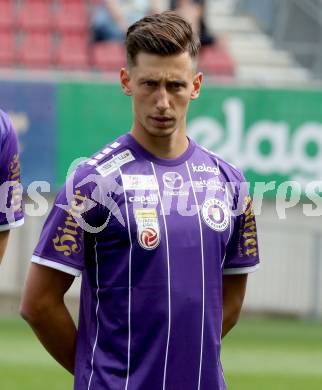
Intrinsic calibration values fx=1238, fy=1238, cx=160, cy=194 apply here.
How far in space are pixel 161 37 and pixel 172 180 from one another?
0.50 meters

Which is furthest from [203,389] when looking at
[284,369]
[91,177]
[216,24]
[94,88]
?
[216,24]

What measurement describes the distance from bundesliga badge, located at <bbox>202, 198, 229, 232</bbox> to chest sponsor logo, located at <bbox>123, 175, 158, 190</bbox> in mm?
194

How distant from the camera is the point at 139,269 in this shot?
13.8ft

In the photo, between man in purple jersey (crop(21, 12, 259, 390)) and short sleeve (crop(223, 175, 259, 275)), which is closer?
man in purple jersey (crop(21, 12, 259, 390))

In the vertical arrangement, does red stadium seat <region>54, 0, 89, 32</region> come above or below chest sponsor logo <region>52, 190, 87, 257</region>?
above

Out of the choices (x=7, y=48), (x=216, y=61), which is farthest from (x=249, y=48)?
(x=7, y=48)

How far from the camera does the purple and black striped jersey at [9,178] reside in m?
5.03

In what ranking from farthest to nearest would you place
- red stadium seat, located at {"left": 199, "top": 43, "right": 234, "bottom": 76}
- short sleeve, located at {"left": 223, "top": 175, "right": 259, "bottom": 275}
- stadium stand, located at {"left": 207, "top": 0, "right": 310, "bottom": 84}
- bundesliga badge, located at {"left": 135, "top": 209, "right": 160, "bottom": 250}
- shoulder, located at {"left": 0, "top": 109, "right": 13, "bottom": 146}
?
stadium stand, located at {"left": 207, "top": 0, "right": 310, "bottom": 84} < red stadium seat, located at {"left": 199, "top": 43, "right": 234, "bottom": 76} < shoulder, located at {"left": 0, "top": 109, "right": 13, "bottom": 146} < short sleeve, located at {"left": 223, "top": 175, "right": 259, "bottom": 275} < bundesliga badge, located at {"left": 135, "top": 209, "right": 160, "bottom": 250}

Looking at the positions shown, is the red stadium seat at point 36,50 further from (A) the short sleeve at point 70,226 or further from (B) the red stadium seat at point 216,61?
(A) the short sleeve at point 70,226

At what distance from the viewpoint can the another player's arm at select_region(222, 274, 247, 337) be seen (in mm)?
4684

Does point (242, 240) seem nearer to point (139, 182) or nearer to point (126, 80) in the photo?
point (139, 182)

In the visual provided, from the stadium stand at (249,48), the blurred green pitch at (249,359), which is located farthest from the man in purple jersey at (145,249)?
the stadium stand at (249,48)

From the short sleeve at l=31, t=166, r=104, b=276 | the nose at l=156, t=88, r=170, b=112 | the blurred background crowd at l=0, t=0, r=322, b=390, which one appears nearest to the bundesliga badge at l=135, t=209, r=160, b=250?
the short sleeve at l=31, t=166, r=104, b=276

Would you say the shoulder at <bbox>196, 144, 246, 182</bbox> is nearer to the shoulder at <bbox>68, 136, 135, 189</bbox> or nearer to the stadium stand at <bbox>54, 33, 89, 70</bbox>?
the shoulder at <bbox>68, 136, 135, 189</bbox>
